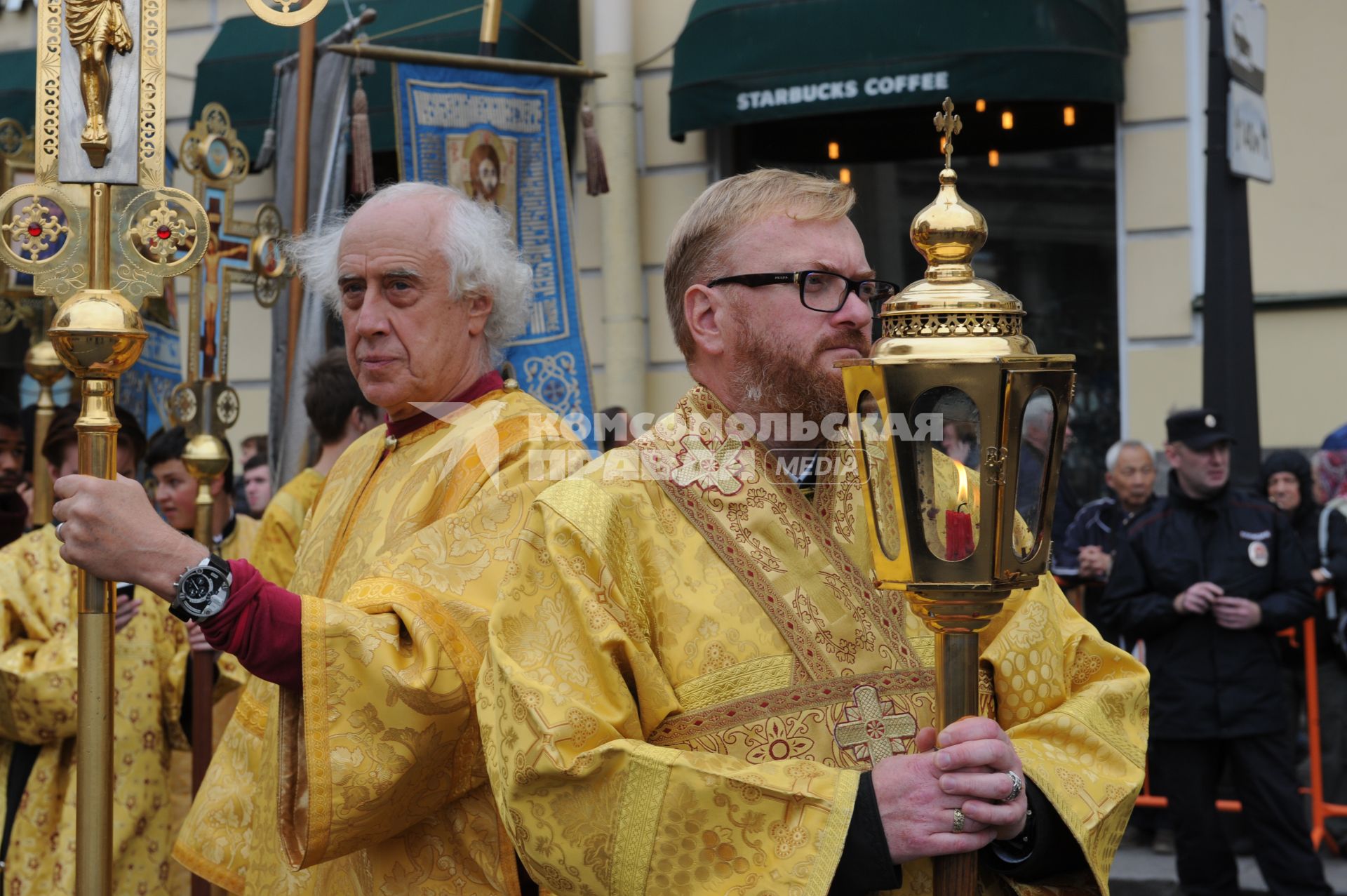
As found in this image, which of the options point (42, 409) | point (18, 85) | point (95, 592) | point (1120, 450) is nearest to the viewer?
point (95, 592)

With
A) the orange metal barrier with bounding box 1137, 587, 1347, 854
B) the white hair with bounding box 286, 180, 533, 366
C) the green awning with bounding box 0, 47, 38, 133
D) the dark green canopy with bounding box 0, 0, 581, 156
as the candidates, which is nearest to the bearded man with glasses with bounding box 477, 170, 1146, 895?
the white hair with bounding box 286, 180, 533, 366

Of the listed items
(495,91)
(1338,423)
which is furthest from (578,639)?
(1338,423)

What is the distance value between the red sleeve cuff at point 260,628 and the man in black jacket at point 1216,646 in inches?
161

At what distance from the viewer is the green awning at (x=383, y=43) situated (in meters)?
8.48

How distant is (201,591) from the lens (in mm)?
2539

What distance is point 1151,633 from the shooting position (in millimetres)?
6004

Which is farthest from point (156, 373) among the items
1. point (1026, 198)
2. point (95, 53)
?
point (1026, 198)

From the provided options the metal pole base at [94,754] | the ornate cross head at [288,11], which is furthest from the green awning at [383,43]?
the metal pole base at [94,754]

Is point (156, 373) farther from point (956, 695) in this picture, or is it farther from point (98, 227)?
point (956, 695)

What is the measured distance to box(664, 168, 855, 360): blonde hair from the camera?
2.49 m

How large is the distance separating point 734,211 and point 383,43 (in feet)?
21.7

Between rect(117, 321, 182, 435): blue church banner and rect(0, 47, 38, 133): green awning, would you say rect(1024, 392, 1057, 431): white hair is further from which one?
rect(0, 47, 38, 133): green awning

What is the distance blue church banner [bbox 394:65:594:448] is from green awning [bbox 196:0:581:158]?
2611 millimetres

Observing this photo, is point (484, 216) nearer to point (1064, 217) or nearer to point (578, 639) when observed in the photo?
point (578, 639)
